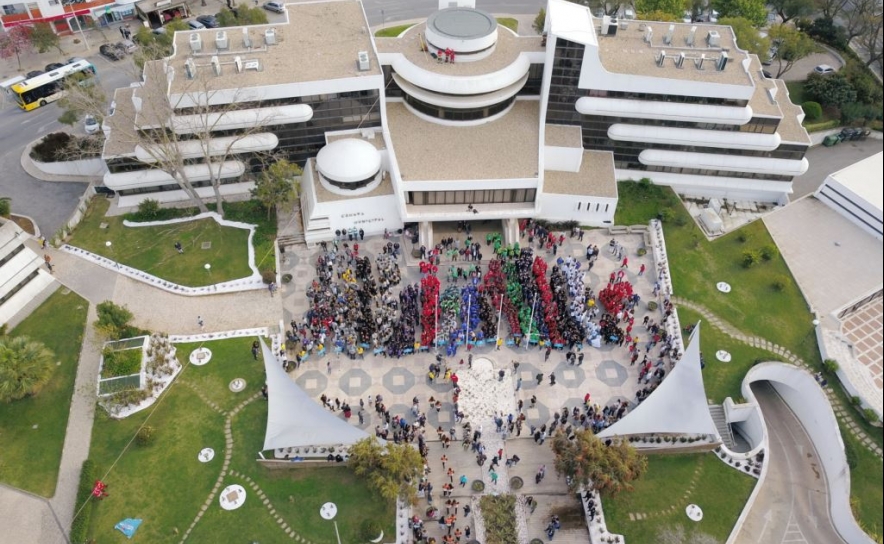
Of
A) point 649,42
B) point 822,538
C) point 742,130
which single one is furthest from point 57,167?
point 822,538

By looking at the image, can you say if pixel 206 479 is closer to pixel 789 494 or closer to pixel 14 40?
pixel 789 494

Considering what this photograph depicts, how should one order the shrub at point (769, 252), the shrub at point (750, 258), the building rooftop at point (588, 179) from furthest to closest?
the building rooftop at point (588, 179) < the shrub at point (769, 252) < the shrub at point (750, 258)

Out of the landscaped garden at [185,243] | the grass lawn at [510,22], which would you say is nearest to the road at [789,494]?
the landscaped garden at [185,243]

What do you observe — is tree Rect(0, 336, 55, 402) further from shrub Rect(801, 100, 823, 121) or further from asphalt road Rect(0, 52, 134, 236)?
shrub Rect(801, 100, 823, 121)

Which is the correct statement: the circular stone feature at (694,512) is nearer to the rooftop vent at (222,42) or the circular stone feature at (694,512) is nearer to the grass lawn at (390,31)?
the rooftop vent at (222,42)

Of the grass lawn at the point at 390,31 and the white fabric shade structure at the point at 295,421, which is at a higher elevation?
the grass lawn at the point at 390,31

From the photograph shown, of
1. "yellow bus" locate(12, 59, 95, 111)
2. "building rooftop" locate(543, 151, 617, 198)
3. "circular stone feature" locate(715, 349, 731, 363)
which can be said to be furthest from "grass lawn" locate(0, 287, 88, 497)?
"circular stone feature" locate(715, 349, 731, 363)

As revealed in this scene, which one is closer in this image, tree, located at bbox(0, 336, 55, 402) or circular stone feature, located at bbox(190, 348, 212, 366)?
tree, located at bbox(0, 336, 55, 402)
